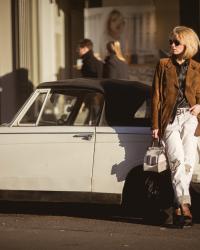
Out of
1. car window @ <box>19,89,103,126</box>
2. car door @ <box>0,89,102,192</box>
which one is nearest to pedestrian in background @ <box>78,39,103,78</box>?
car window @ <box>19,89,103,126</box>

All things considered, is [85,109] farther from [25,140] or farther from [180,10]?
[180,10]

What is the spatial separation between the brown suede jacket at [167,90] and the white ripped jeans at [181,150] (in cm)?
9

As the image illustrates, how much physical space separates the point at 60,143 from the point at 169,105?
1110 mm

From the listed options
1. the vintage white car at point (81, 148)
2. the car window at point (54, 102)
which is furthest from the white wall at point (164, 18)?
the vintage white car at point (81, 148)

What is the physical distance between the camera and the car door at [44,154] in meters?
8.20

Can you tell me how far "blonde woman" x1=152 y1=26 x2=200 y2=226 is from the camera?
7.80 metres

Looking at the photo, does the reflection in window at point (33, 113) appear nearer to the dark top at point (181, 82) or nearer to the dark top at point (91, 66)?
the dark top at point (181, 82)

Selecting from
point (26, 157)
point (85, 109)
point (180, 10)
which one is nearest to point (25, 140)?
point (26, 157)

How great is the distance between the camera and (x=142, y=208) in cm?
837

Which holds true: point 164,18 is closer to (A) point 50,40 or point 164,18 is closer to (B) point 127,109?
(A) point 50,40

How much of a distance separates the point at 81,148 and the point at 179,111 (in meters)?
0.99

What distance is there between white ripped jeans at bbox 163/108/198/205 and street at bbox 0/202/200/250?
1.23 ft

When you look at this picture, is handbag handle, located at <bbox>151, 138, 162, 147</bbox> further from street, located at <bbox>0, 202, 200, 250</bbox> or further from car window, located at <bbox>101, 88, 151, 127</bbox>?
street, located at <bbox>0, 202, 200, 250</bbox>

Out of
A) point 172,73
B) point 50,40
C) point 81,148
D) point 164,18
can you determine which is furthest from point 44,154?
point 164,18
